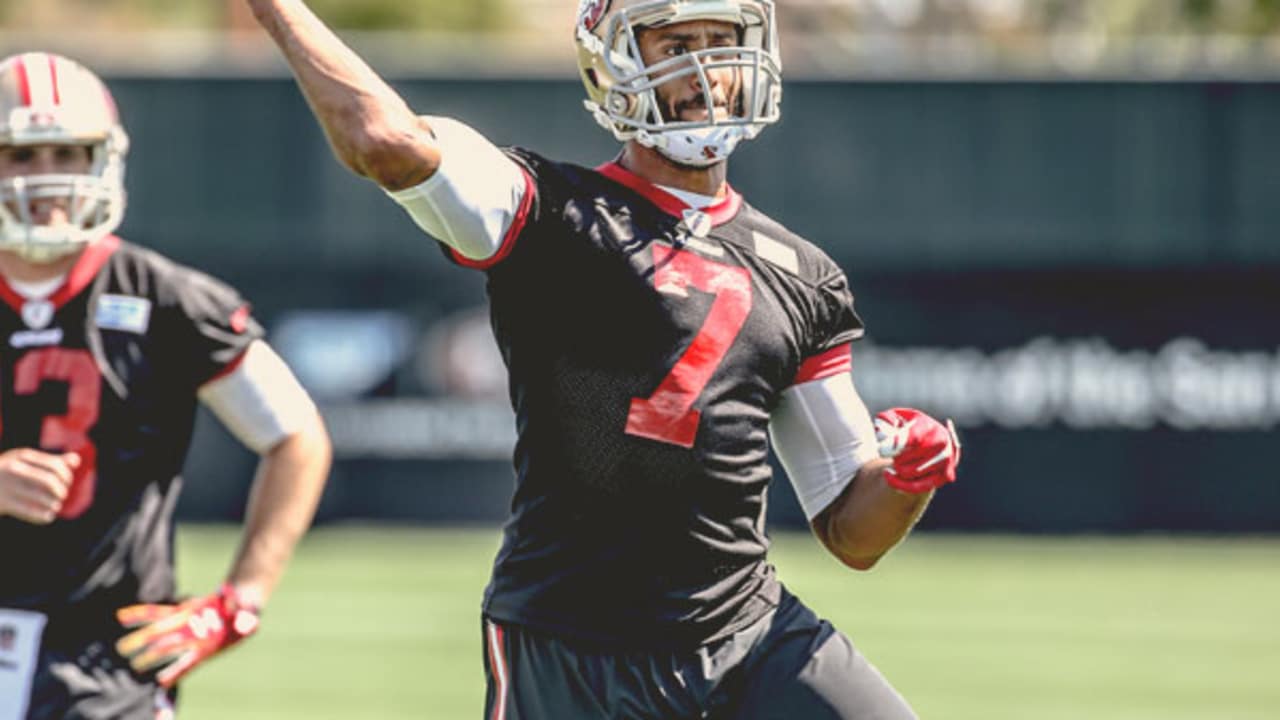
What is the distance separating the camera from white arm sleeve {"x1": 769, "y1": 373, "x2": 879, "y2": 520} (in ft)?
16.3

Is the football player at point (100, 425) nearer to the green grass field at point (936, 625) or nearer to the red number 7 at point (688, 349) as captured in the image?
the red number 7 at point (688, 349)

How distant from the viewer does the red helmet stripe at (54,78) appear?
19.0ft

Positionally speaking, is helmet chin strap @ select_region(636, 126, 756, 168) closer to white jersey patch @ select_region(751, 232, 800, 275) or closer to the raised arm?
white jersey patch @ select_region(751, 232, 800, 275)

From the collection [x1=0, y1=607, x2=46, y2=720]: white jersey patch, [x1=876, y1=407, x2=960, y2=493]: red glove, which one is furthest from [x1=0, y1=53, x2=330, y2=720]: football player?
[x1=876, y1=407, x2=960, y2=493]: red glove

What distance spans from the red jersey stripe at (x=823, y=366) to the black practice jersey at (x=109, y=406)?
60.8 inches

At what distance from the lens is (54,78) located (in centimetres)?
587

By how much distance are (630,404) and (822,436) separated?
61 cm

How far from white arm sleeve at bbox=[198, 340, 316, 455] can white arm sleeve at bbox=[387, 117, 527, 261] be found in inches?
61.0

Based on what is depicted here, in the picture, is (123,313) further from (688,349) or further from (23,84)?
(688,349)

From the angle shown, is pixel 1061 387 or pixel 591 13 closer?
pixel 591 13

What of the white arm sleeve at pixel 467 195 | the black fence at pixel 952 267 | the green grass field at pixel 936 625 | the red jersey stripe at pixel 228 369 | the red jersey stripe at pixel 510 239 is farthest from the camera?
the black fence at pixel 952 267

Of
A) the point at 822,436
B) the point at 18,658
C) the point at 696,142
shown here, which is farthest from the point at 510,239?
the point at 18,658

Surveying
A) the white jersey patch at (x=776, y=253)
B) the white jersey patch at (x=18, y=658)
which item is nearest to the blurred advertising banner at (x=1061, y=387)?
the white jersey patch at (x=18, y=658)

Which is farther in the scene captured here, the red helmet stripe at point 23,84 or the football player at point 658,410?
the red helmet stripe at point 23,84
